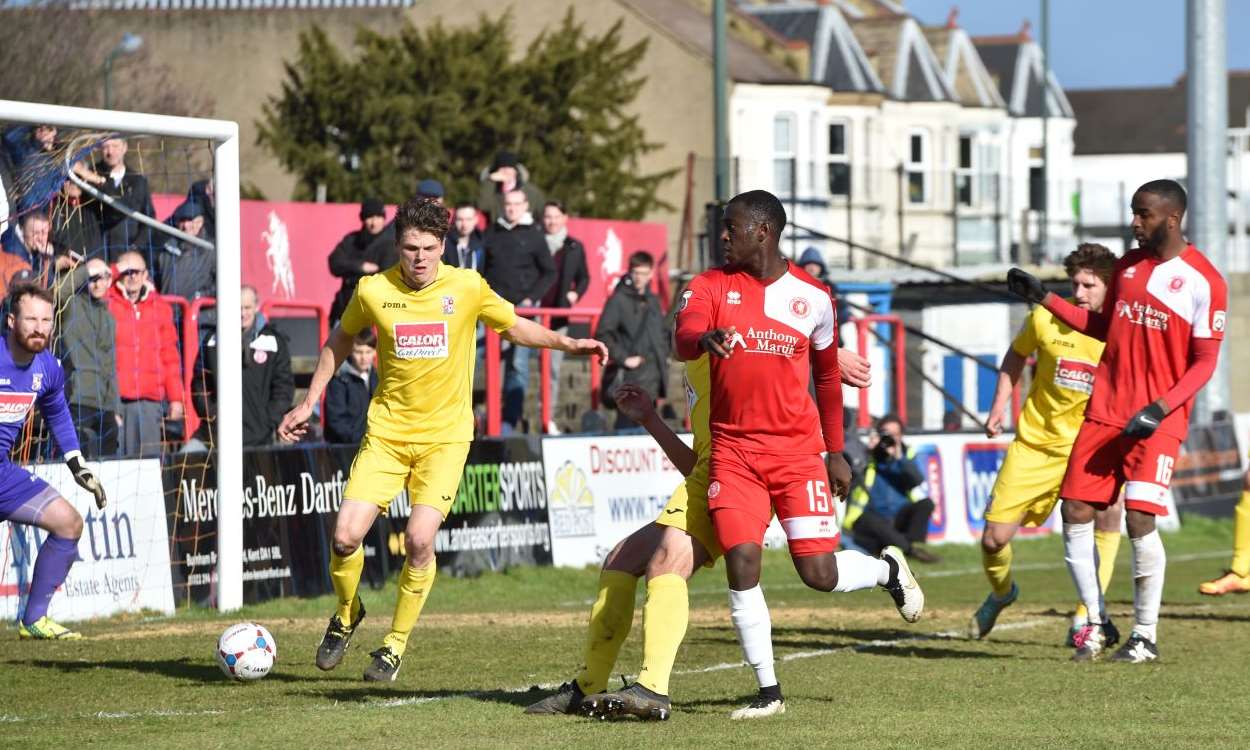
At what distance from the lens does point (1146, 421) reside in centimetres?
1027

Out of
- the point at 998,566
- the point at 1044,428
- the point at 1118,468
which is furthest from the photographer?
the point at 1044,428

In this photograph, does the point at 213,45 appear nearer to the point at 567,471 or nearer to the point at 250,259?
the point at 250,259

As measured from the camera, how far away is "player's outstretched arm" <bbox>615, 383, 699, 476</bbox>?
27.5ft

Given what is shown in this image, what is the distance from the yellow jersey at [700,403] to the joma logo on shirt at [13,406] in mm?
4653

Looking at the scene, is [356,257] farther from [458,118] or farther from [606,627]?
[458,118]

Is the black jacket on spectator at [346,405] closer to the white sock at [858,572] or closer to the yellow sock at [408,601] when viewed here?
the yellow sock at [408,601]

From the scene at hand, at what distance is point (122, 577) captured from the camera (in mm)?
13797

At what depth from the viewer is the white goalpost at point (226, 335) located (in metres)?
13.5

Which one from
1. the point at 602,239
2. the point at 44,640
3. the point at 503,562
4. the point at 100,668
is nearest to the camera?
the point at 100,668

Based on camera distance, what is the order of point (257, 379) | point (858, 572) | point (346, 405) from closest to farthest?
1. point (858, 572)
2. point (257, 379)
3. point (346, 405)

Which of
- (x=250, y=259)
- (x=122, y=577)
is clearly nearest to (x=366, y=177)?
(x=250, y=259)

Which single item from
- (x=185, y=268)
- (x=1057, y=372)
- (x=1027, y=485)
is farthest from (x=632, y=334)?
(x=1027, y=485)

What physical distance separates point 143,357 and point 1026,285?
286 inches

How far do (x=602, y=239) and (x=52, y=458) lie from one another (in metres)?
12.7
